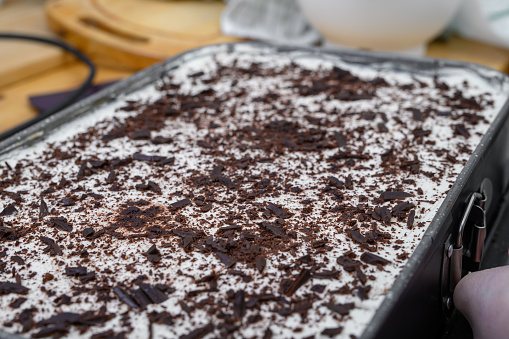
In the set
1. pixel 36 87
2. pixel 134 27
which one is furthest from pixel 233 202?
pixel 134 27

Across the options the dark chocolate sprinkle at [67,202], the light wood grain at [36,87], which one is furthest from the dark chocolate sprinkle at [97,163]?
the light wood grain at [36,87]

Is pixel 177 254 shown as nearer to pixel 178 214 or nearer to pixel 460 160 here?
pixel 178 214

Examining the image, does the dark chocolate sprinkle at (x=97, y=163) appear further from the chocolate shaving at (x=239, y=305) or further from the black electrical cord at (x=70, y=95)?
the chocolate shaving at (x=239, y=305)

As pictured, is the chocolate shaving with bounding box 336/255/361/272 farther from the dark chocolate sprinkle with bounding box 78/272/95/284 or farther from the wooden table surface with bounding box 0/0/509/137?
the wooden table surface with bounding box 0/0/509/137

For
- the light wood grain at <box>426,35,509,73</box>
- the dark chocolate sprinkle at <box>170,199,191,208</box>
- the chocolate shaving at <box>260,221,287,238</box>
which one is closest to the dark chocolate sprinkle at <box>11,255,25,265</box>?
the dark chocolate sprinkle at <box>170,199,191,208</box>

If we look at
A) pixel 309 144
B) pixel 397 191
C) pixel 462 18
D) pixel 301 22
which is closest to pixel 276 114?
pixel 309 144

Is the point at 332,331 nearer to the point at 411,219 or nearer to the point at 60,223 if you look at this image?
the point at 411,219
